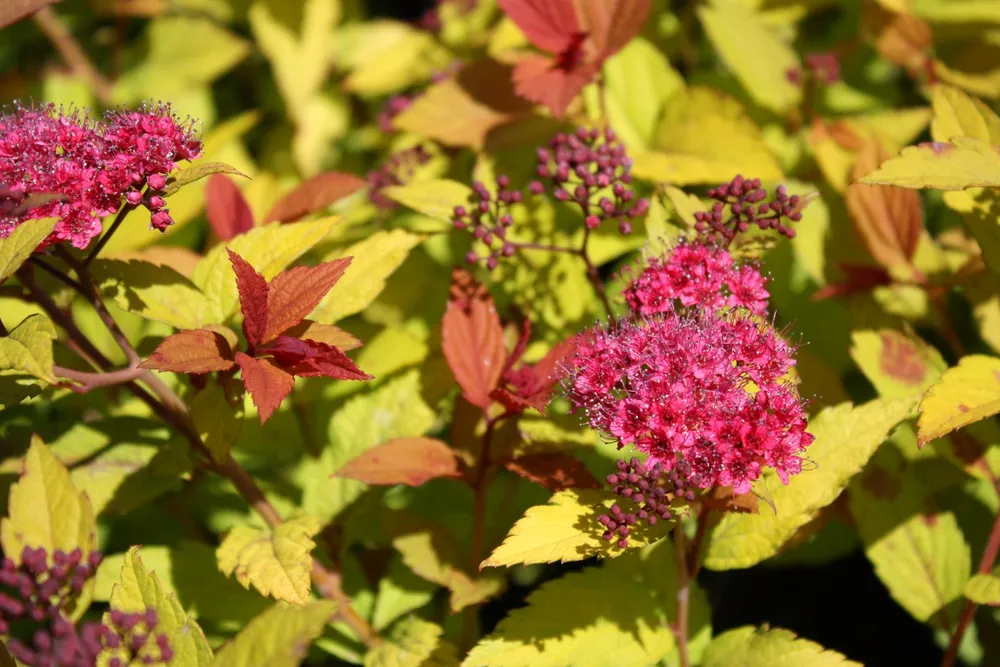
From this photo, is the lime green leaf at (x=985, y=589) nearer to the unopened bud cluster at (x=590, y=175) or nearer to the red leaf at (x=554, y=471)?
the red leaf at (x=554, y=471)

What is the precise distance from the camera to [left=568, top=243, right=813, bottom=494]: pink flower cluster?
1.19 metres

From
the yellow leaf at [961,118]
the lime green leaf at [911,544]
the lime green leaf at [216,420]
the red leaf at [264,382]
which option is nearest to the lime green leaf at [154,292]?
the lime green leaf at [216,420]

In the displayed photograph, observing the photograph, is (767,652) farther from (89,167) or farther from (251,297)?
(89,167)

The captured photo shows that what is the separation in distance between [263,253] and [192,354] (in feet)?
1.07

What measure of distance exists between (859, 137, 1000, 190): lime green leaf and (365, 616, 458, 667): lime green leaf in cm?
108

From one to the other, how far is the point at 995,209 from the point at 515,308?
38.9 inches

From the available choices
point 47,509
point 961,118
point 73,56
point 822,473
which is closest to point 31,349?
point 47,509

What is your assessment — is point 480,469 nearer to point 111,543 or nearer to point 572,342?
point 572,342

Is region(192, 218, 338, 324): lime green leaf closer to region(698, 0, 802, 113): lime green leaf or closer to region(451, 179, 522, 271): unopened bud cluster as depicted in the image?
region(451, 179, 522, 271): unopened bud cluster

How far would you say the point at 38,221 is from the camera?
45.6 inches

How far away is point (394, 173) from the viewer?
2125mm

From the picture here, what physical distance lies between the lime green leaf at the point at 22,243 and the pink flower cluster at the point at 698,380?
2.59ft

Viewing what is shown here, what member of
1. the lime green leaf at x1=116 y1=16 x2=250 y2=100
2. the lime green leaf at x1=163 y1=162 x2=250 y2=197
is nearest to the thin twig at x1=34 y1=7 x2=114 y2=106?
the lime green leaf at x1=116 y1=16 x2=250 y2=100

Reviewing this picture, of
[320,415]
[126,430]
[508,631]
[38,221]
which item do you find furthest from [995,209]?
[126,430]
